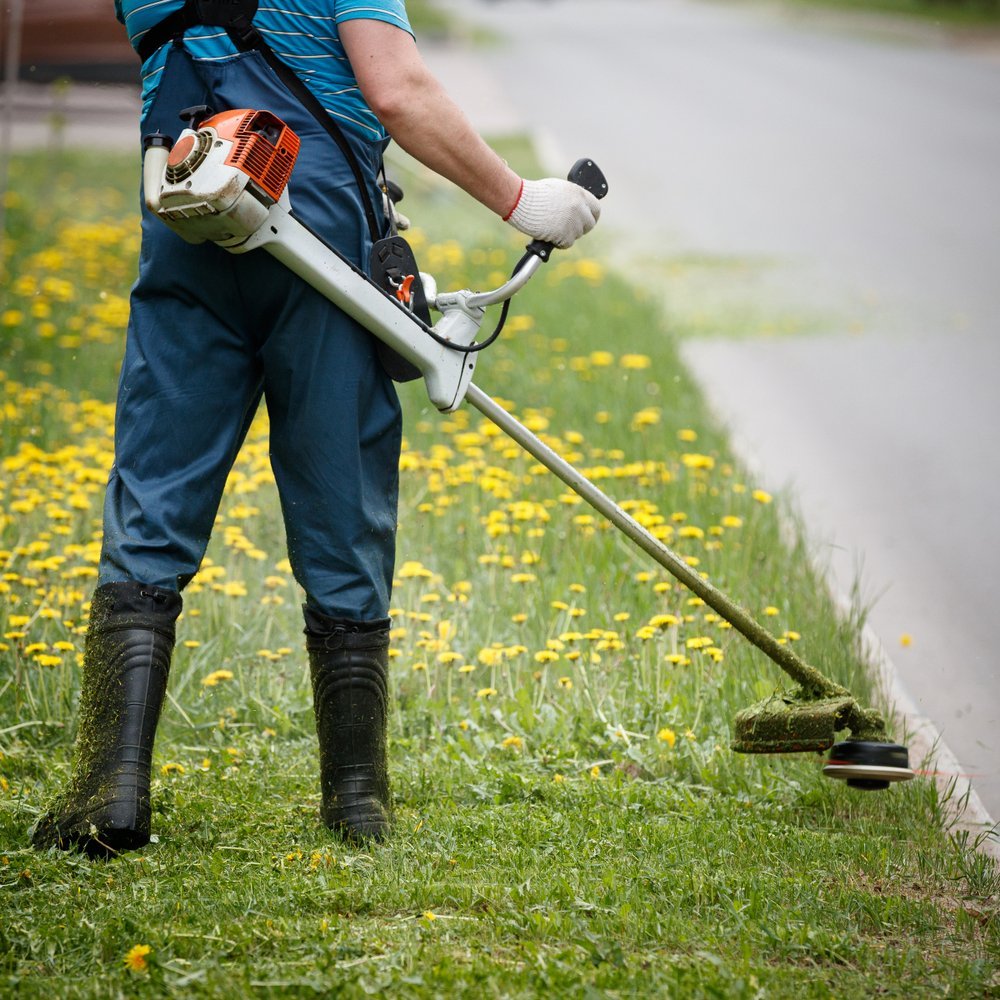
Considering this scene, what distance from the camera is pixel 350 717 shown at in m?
2.98

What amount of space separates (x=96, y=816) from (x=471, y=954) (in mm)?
783

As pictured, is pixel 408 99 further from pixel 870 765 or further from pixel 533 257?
pixel 870 765

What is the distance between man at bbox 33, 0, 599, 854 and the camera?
279 cm

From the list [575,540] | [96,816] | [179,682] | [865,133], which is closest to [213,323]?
[96,816]

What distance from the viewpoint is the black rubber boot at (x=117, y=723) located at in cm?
277

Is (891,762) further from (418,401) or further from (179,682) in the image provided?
(418,401)

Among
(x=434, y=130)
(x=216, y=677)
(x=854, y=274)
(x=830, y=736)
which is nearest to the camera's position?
(x=434, y=130)

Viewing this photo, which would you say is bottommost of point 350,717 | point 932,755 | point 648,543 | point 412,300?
point 932,755

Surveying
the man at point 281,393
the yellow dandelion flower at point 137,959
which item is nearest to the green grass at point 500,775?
the yellow dandelion flower at point 137,959

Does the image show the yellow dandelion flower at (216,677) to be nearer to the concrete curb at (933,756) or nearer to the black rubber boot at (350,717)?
the black rubber boot at (350,717)

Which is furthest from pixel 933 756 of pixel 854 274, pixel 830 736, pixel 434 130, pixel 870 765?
pixel 854 274

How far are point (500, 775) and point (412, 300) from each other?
1085 millimetres

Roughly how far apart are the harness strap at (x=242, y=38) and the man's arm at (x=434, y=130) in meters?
0.11

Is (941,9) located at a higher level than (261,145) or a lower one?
lower
